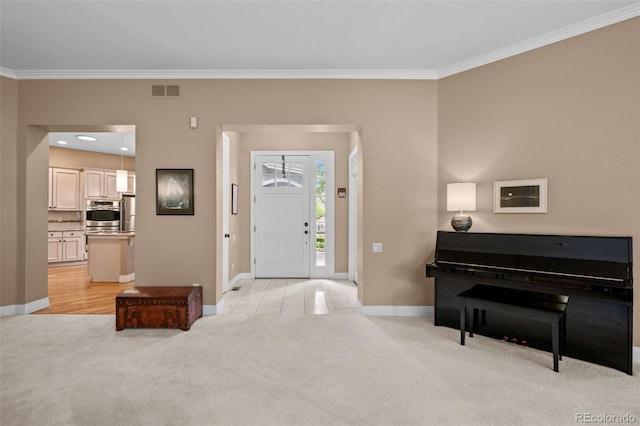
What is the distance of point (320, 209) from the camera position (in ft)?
19.5

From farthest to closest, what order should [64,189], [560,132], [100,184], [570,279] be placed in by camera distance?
[100,184]
[64,189]
[560,132]
[570,279]

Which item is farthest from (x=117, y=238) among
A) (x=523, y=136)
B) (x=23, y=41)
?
(x=523, y=136)

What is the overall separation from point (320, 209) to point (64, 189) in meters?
6.46

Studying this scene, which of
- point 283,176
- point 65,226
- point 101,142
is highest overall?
point 101,142

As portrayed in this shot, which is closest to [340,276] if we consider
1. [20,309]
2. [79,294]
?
[79,294]

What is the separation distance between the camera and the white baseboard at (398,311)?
3836 mm

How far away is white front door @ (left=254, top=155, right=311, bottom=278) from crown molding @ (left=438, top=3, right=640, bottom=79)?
3.07m

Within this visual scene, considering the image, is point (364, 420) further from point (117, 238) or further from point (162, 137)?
point (117, 238)

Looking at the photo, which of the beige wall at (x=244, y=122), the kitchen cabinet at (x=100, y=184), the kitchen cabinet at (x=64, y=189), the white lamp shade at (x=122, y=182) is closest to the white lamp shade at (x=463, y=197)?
the beige wall at (x=244, y=122)

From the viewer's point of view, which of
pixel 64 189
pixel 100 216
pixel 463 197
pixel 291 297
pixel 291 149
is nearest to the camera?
pixel 463 197

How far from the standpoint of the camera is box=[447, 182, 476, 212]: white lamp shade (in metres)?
3.32

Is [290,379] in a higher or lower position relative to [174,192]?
lower

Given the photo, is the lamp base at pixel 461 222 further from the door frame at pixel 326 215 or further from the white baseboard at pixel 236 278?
the white baseboard at pixel 236 278

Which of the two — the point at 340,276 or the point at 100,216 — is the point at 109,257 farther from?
the point at 340,276
